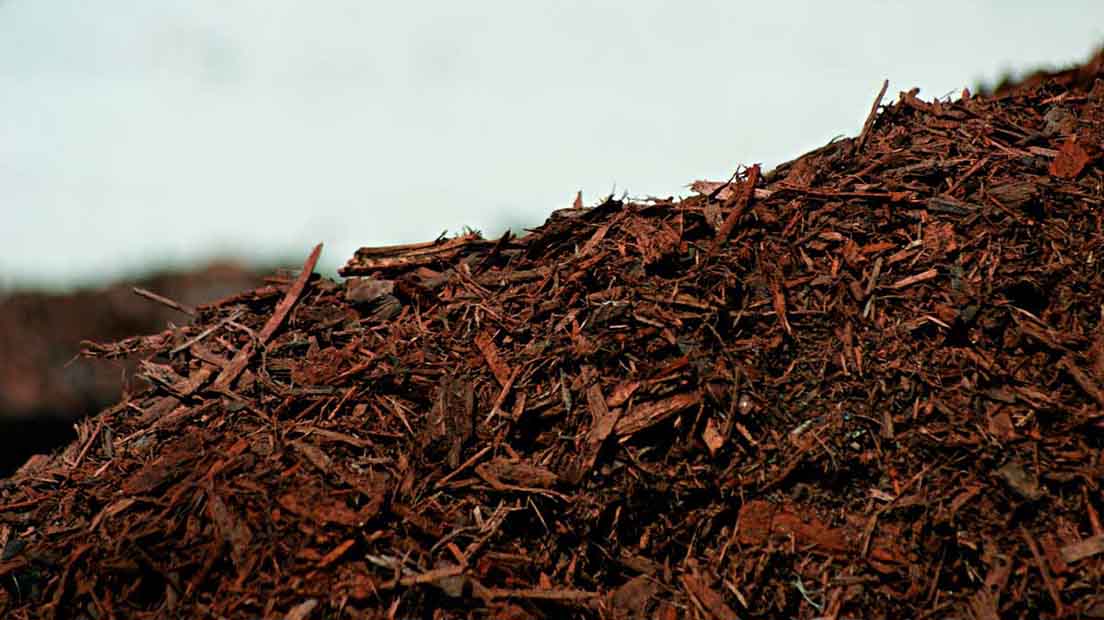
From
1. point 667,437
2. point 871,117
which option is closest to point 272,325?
point 667,437

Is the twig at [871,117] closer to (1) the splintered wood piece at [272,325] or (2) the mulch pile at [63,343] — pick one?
(1) the splintered wood piece at [272,325]

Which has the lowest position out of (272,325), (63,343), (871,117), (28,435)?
(28,435)

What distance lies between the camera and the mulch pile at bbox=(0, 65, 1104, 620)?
9.09 feet

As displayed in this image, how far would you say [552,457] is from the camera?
9.86 feet

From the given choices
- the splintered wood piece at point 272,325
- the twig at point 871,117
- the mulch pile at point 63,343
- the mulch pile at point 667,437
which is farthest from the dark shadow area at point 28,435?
the twig at point 871,117

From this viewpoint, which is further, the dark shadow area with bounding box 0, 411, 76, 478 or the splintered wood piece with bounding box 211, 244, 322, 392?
the dark shadow area with bounding box 0, 411, 76, 478

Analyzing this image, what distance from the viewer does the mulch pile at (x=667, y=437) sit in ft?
9.09

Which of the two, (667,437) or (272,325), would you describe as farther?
(272,325)

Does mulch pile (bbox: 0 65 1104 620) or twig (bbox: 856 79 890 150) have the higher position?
twig (bbox: 856 79 890 150)

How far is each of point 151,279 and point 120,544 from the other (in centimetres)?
552

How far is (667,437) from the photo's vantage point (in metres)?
3.03

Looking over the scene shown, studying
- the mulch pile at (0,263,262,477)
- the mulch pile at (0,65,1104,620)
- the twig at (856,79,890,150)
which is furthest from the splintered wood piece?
the twig at (856,79,890,150)

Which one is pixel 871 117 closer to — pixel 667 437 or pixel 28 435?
pixel 667 437

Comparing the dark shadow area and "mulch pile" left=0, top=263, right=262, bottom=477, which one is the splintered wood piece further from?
the dark shadow area
